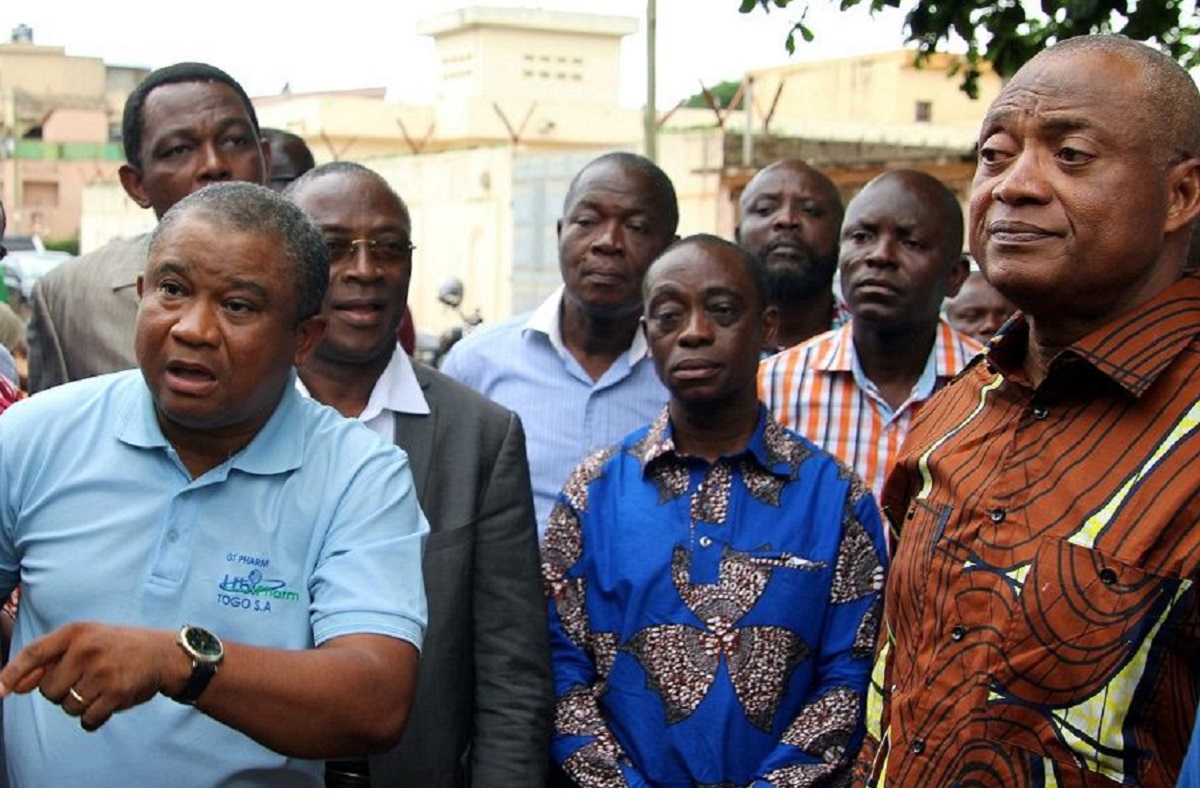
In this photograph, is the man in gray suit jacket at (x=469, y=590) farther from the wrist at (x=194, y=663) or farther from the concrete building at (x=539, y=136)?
the concrete building at (x=539, y=136)

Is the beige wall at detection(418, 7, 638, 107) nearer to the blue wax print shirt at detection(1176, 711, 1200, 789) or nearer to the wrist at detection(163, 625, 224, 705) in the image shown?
the wrist at detection(163, 625, 224, 705)

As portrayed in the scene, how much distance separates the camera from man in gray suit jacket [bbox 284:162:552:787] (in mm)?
3551

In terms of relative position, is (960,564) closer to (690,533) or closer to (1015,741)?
(1015,741)

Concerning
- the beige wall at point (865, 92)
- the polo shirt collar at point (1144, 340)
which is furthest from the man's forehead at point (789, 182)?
the beige wall at point (865, 92)

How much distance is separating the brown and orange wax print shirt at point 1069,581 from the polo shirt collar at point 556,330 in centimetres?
217

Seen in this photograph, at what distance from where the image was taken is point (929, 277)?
4809 millimetres

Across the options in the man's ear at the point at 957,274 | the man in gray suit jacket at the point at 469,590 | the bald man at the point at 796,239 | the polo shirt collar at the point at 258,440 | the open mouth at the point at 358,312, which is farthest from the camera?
the bald man at the point at 796,239

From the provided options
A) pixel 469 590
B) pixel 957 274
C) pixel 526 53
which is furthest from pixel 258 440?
pixel 526 53

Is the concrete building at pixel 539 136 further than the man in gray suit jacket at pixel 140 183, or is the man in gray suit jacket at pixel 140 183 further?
the concrete building at pixel 539 136

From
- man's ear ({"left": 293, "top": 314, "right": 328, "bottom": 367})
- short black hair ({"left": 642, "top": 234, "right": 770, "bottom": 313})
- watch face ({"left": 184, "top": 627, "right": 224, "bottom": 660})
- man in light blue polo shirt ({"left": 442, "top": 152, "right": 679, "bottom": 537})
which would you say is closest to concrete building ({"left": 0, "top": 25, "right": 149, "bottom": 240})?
man in light blue polo shirt ({"left": 442, "top": 152, "right": 679, "bottom": 537})

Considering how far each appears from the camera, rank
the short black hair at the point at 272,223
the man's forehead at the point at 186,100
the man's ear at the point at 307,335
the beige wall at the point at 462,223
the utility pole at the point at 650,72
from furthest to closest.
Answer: the beige wall at the point at 462,223
the utility pole at the point at 650,72
the man's forehead at the point at 186,100
the man's ear at the point at 307,335
the short black hair at the point at 272,223

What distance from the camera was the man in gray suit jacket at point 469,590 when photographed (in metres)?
3.55

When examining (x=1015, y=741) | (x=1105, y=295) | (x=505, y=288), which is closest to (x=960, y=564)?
(x=1015, y=741)

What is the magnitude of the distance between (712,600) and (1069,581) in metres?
1.43
